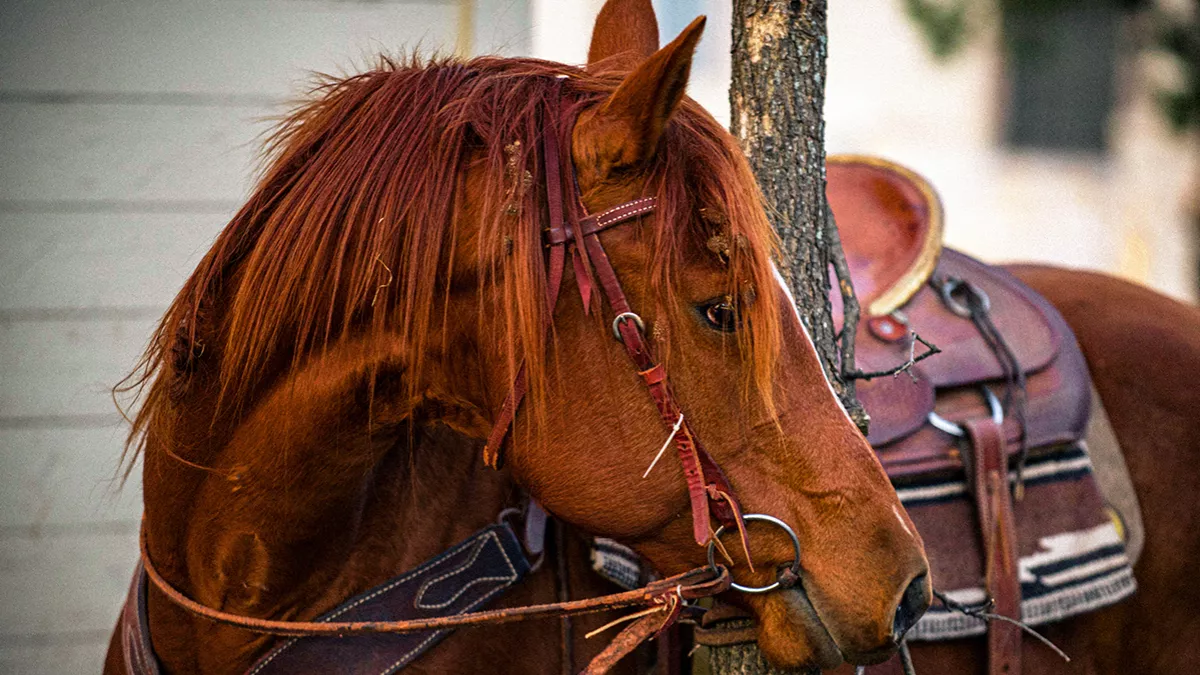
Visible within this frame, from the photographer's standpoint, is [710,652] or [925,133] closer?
[710,652]

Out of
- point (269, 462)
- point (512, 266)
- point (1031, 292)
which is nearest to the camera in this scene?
point (512, 266)

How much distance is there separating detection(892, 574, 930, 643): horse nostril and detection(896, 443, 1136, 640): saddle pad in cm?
48

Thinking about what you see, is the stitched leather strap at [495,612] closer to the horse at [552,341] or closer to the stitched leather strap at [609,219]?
the horse at [552,341]

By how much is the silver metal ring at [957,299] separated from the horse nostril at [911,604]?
0.86 metres

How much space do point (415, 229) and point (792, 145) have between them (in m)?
0.61

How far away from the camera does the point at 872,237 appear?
75.0 inches

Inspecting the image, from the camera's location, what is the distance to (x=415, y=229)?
3.44 ft

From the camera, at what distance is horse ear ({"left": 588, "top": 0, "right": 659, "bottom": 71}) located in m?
1.44

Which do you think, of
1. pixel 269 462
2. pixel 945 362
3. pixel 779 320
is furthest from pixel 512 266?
pixel 945 362

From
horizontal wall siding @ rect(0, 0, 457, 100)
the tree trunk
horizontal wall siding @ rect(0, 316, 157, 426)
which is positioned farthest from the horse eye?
horizontal wall siding @ rect(0, 316, 157, 426)

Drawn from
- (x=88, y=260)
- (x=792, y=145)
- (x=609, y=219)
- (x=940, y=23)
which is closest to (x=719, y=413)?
(x=609, y=219)

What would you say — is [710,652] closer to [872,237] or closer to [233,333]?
[233,333]

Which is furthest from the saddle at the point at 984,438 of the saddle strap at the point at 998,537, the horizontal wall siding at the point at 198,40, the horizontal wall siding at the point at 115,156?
the horizontal wall siding at the point at 115,156

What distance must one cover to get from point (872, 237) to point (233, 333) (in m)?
1.37
